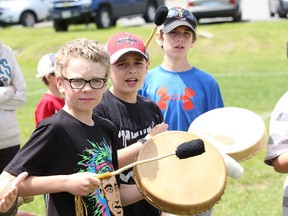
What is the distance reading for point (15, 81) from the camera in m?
5.82

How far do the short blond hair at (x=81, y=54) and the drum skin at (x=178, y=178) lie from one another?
42cm

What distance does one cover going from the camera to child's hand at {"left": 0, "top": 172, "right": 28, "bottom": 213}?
9.82 ft

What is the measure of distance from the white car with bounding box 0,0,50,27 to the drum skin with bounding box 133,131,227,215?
1002 inches

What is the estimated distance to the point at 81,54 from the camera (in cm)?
330

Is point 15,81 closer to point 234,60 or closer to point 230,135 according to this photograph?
point 230,135

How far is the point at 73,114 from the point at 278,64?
14.2 metres

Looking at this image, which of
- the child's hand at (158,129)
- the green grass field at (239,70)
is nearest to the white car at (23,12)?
the green grass field at (239,70)

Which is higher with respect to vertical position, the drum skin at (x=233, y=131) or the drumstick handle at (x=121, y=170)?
the drumstick handle at (x=121, y=170)

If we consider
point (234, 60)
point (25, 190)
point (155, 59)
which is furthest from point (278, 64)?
point (25, 190)

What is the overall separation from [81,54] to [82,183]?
57cm

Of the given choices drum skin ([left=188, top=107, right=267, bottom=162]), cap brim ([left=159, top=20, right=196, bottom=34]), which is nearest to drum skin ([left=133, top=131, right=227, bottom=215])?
drum skin ([left=188, top=107, right=267, bottom=162])

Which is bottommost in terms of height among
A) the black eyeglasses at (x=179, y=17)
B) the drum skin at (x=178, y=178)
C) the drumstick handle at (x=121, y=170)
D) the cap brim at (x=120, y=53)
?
the drum skin at (x=178, y=178)

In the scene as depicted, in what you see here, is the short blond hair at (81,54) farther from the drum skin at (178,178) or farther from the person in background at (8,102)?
the person in background at (8,102)

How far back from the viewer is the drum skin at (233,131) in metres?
3.93
